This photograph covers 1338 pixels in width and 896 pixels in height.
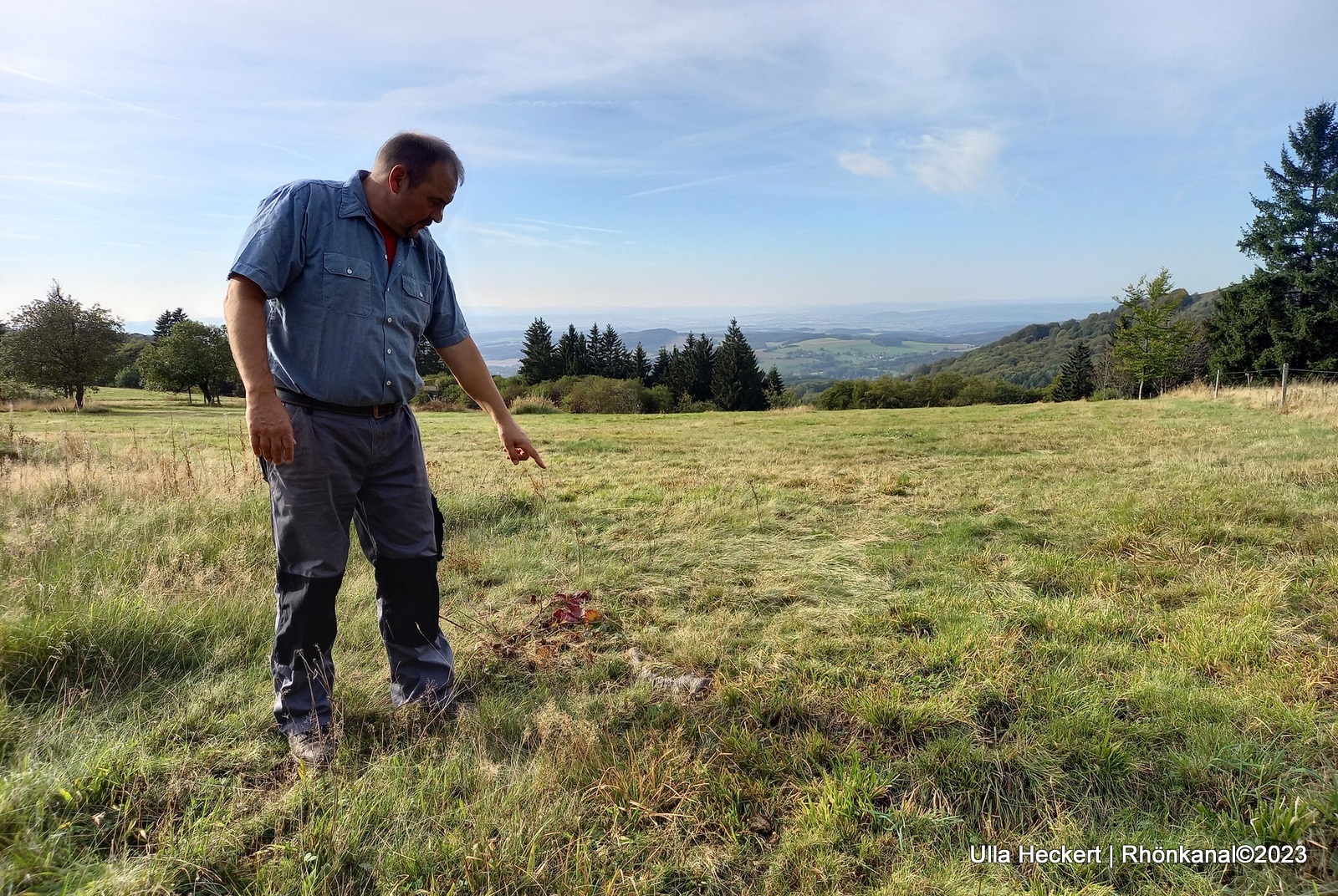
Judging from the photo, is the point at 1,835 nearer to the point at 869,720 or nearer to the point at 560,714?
the point at 560,714

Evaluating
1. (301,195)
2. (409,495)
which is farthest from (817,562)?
(301,195)

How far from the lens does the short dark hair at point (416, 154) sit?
2.21m

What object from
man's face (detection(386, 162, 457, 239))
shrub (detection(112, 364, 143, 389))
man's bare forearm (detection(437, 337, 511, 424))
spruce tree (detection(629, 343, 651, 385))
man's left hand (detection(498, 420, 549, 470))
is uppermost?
spruce tree (detection(629, 343, 651, 385))

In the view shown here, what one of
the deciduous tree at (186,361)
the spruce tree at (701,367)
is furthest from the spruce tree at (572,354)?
the deciduous tree at (186,361)

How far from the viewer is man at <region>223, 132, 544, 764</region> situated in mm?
2061

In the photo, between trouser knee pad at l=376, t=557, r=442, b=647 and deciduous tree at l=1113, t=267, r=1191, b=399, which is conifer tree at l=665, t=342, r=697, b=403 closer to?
deciduous tree at l=1113, t=267, r=1191, b=399

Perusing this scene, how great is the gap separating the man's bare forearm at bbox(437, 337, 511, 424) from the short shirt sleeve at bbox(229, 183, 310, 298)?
770 mm

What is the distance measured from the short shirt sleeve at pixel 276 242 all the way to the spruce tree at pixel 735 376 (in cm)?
6083

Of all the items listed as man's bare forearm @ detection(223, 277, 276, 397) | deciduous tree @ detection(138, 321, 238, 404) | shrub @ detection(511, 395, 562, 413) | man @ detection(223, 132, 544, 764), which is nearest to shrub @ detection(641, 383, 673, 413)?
shrub @ detection(511, 395, 562, 413)

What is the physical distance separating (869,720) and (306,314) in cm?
258

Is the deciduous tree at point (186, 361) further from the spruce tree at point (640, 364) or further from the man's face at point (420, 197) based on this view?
the man's face at point (420, 197)

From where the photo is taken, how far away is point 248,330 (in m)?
2.04

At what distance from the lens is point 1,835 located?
5.10 feet

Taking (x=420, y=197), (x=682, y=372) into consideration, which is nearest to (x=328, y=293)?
(x=420, y=197)
